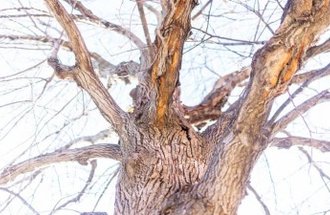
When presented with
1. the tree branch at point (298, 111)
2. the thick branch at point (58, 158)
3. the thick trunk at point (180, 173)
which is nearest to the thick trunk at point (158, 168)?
the thick trunk at point (180, 173)

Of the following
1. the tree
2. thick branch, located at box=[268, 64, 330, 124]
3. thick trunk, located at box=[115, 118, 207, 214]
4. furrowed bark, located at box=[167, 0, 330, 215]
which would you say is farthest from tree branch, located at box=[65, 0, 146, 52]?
furrowed bark, located at box=[167, 0, 330, 215]

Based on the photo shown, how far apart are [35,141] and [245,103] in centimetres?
115

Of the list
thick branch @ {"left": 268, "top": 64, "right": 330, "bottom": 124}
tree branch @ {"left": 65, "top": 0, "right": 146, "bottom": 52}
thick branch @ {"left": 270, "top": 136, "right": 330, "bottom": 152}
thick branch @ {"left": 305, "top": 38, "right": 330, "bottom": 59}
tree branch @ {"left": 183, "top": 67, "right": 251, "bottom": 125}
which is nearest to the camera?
thick branch @ {"left": 268, "top": 64, "right": 330, "bottom": 124}

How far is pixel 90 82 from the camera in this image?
7.62 ft

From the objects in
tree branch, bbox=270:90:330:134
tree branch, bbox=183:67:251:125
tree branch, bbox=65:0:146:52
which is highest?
tree branch, bbox=65:0:146:52

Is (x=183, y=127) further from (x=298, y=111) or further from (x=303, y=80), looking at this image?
(x=303, y=80)

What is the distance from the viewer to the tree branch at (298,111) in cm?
219

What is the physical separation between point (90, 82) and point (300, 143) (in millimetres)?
1194

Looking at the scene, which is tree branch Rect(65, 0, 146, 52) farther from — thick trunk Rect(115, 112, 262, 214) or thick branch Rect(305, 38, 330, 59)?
thick branch Rect(305, 38, 330, 59)

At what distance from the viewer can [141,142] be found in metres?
2.33

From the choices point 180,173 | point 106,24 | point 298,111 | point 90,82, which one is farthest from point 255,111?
point 106,24

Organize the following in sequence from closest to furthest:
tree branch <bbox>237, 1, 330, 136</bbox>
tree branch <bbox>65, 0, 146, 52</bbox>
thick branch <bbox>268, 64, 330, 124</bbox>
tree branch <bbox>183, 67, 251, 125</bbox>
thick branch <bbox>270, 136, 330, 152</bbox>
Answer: tree branch <bbox>237, 1, 330, 136</bbox> < thick branch <bbox>268, 64, 330, 124</bbox> < thick branch <bbox>270, 136, 330, 152</bbox> < tree branch <bbox>65, 0, 146, 52</bbox> < tree branch <bbox>183, 67, 251, 125</bbox>

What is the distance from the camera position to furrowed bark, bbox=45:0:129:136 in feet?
7.38

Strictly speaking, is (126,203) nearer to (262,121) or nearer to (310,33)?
(262,121)
